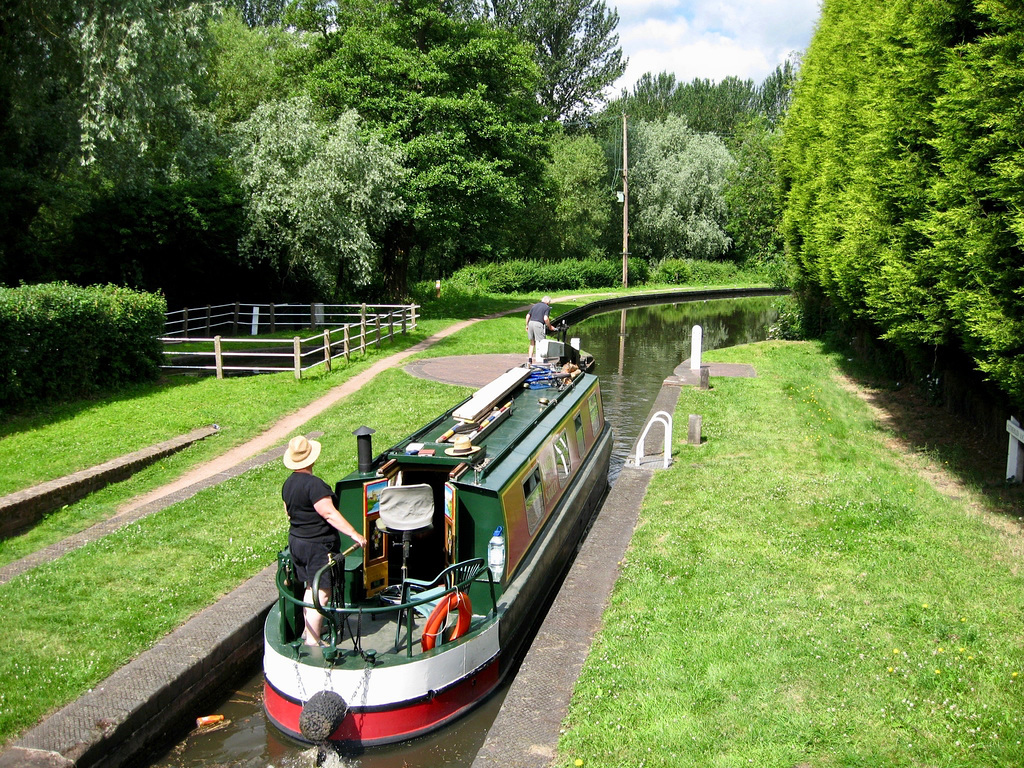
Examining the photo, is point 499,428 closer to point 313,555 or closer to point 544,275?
point 313,555

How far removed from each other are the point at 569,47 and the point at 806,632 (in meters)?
63.1

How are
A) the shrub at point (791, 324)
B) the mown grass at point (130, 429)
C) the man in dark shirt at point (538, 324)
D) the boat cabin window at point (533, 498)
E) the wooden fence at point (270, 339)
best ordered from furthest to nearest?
1. the shrub at point (791, 324)
2. the wooden fence at point (270, 339)
3. the man in dark shirt at point (538, 324)
4. the mown grass at point (130, 429)
5. the boat cabin window at point (533, 498)

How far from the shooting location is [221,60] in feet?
114

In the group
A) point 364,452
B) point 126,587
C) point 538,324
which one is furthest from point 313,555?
point 538,324

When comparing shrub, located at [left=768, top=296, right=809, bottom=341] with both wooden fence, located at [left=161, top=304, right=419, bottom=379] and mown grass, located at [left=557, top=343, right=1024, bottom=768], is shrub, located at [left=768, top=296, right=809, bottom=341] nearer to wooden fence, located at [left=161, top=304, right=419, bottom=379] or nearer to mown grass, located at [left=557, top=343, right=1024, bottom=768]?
wooden fence, located at [left=161, top=304, right=419, bottom=379]

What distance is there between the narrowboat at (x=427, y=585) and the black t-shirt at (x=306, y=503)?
324mm

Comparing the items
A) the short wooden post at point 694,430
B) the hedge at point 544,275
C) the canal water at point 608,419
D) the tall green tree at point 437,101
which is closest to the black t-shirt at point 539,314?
the canal water at point 608,419

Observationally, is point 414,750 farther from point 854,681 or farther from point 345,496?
point 854,681

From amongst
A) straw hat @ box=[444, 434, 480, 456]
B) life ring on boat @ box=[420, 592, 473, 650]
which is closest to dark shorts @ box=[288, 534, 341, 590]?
life ring on boat @ box=[420, 592, 473, 650]

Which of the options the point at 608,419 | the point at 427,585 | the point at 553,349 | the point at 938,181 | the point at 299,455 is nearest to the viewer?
the point at 299,455

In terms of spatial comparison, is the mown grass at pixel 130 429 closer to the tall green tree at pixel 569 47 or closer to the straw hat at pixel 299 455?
the straw hat at pixel 299 455

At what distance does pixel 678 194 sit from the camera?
169ft

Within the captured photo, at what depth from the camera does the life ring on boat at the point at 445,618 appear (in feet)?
22.1

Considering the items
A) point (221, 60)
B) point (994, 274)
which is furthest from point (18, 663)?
point (221, 60)
